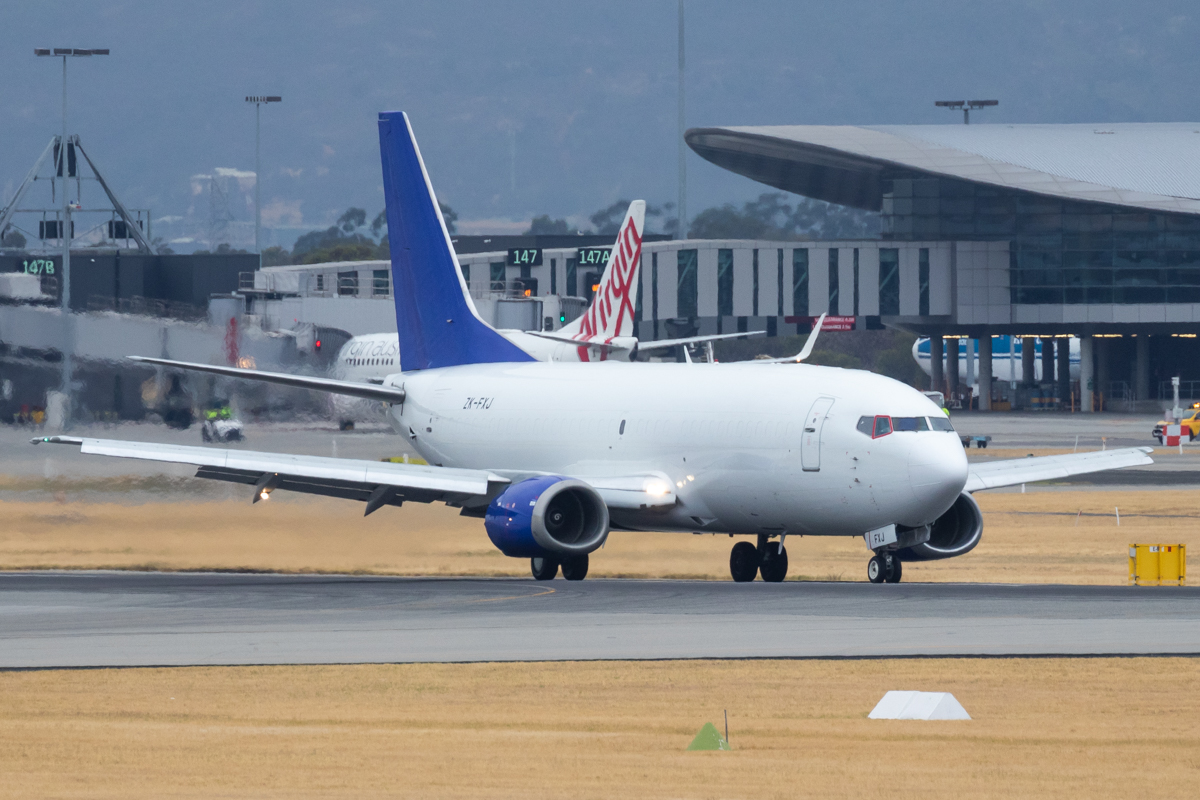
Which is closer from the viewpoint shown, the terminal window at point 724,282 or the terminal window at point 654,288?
the terminal window at point 654,288

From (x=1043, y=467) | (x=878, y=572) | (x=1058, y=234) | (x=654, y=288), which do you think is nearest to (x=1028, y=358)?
(x=1058, y=234)

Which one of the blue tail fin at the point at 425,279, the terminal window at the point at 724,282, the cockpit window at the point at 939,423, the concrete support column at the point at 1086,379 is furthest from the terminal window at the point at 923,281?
the cockpit window at the point at 939,423

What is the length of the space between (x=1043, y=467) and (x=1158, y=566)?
2.84 metres

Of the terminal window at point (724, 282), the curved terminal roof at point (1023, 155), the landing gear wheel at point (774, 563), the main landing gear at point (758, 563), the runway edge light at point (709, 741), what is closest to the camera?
the runway edge light at point (709, 741)

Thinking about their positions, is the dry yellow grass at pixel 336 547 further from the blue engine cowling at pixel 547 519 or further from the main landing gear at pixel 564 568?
the blue engine cowling at pixel 547 519

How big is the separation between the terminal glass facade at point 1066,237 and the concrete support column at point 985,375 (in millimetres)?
5006

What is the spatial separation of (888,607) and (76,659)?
12199 mm

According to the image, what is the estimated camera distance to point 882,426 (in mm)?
32375

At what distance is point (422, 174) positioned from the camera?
43781mm

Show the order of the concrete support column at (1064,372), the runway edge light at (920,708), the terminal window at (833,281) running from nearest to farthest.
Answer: the runway edge light at (920,708) < the terminal window at (833,281) < the concrete support column at (1064,372)

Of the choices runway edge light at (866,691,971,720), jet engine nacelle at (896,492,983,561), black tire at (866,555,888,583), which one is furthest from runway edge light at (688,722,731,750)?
jet engine nacelle at (896,492,983,561)

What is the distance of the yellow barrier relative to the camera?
117 feet

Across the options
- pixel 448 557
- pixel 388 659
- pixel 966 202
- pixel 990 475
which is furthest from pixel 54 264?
pixel 388 659

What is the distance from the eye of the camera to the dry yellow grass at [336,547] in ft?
128
